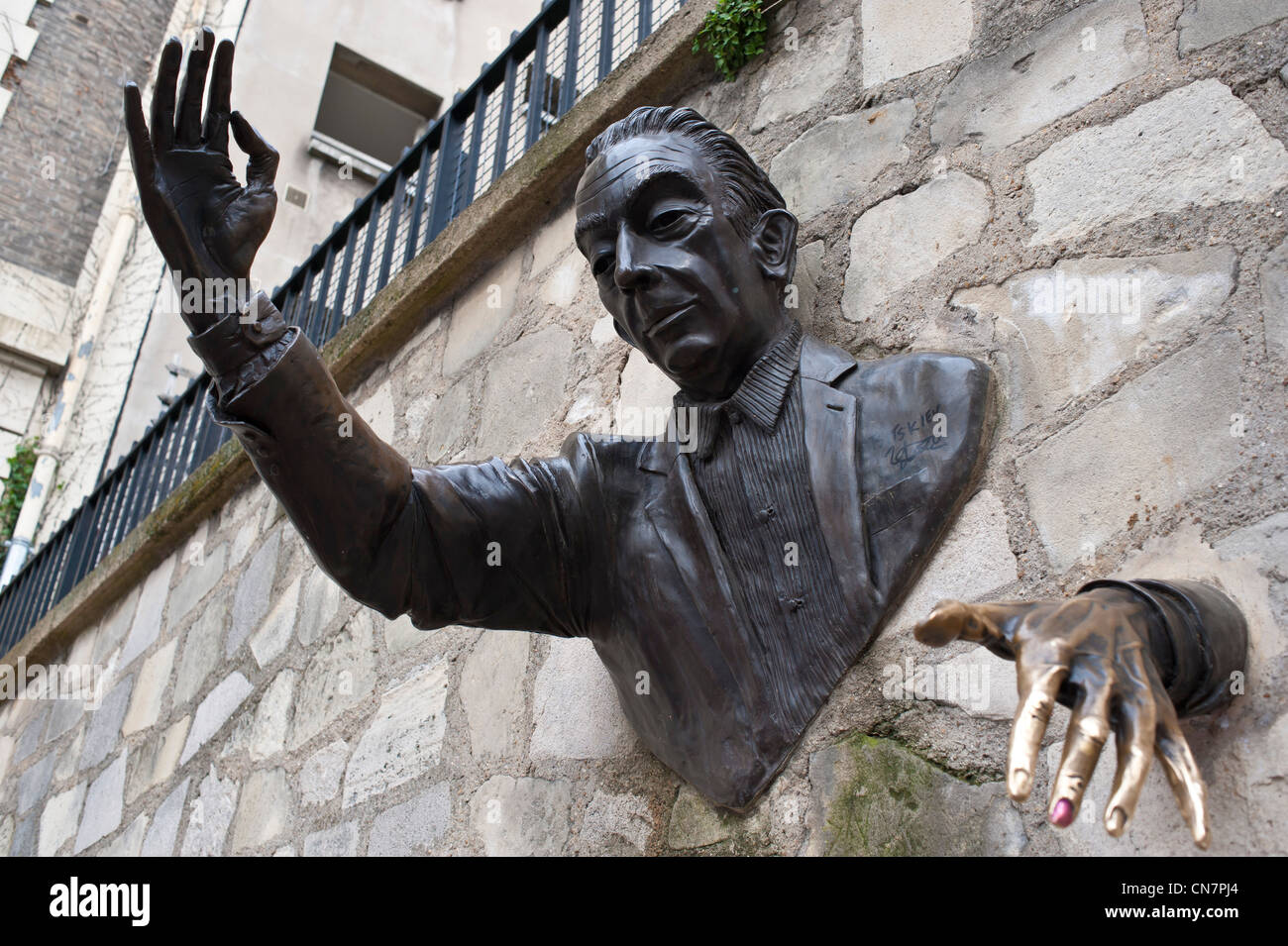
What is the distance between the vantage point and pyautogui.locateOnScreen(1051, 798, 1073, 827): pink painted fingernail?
40.7 inches

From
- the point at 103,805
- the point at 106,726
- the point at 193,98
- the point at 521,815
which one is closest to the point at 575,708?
the point at 521,815

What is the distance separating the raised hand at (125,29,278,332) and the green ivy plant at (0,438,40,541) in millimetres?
6704

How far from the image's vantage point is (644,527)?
194cm

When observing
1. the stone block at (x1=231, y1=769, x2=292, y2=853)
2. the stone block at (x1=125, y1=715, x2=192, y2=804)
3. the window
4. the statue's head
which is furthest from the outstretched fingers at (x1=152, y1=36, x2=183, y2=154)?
the window

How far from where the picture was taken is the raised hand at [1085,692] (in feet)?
3.44

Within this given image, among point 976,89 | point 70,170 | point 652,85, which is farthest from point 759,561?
point 70,170

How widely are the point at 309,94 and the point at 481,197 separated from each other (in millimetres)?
6569

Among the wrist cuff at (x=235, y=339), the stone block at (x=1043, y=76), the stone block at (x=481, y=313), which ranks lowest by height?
the wrist cuff at (x=235, y=339)

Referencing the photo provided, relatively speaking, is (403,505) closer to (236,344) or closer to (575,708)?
(236,344)

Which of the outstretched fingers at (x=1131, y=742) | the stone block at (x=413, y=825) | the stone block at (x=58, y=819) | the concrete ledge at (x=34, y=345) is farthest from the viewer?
the concrete ledge at (x=34, y=345)

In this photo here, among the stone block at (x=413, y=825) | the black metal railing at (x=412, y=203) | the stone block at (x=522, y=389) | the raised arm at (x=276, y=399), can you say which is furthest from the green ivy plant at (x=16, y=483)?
the raised arm at (x=276, y=399)

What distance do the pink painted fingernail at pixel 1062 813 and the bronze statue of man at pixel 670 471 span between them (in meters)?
0.67

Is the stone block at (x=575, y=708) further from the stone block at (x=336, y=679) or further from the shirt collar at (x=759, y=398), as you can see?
the stone block at (x=336, y=679)

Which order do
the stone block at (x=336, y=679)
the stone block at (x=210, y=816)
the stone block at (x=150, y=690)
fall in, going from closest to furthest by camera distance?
the stone block at (x=336, y=679), the stone block at (x=210, y=816), the stone block at (x=150, y=690)
